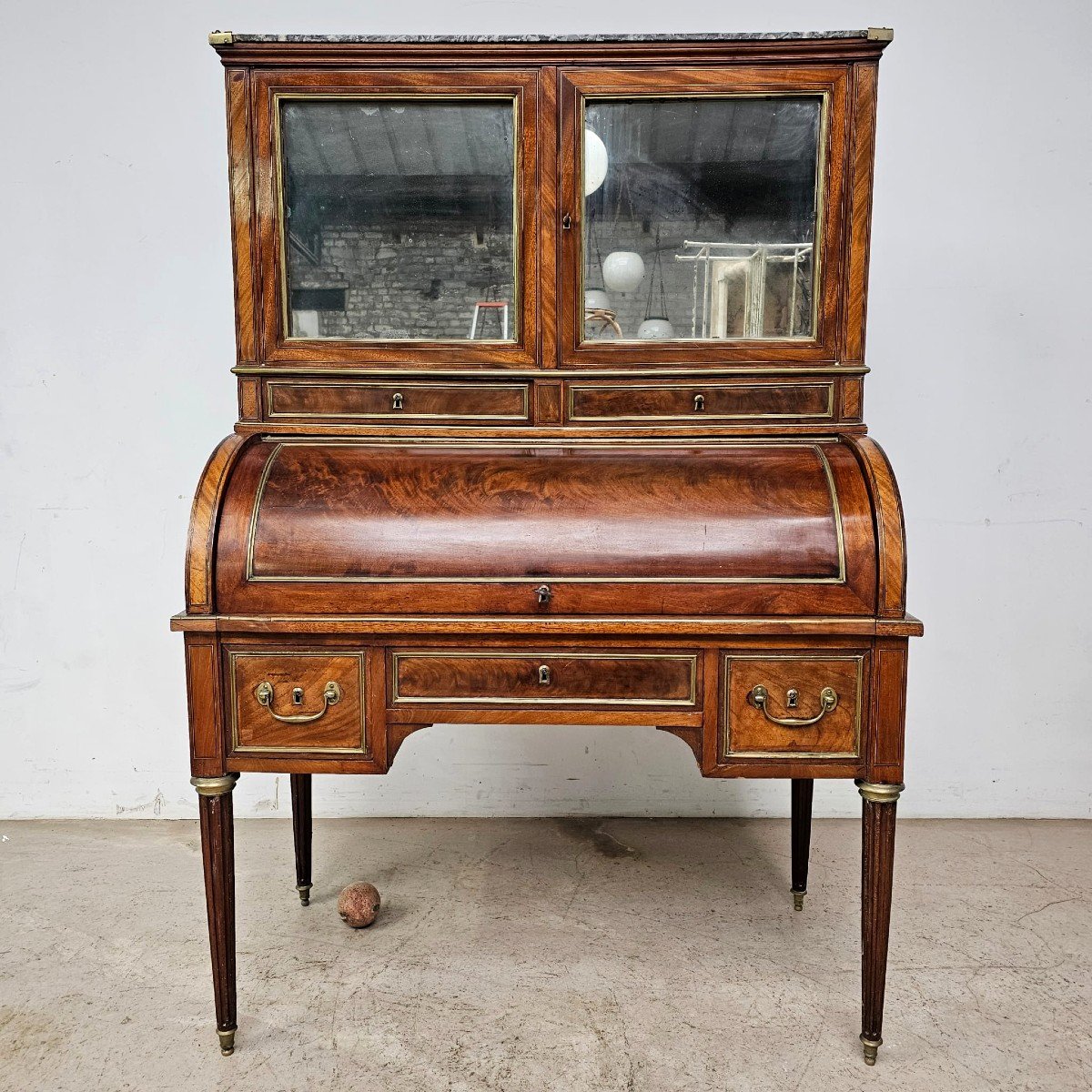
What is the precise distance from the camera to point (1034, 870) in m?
3.04

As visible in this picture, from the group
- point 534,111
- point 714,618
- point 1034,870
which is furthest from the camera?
point 1034,870

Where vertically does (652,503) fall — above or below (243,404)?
below

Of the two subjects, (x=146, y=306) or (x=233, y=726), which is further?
(x=146, y=306)

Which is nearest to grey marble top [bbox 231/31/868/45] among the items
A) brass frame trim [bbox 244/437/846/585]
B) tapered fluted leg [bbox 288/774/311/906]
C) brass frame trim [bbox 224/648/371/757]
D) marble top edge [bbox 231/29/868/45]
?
marble top edge [bbox 231/29/868/45]

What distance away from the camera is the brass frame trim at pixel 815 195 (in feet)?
7.14

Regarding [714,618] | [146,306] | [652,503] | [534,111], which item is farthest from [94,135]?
[714,618]

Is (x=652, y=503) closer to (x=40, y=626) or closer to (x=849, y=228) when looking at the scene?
(x=849, y=228)

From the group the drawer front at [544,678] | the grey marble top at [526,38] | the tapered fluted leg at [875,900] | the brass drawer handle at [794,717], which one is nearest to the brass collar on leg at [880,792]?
the tapered fluted leg at [875,900]

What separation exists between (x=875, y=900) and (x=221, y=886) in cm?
150

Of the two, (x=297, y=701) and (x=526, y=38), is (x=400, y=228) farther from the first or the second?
(x=297, y=701)

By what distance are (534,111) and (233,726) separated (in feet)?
5.35

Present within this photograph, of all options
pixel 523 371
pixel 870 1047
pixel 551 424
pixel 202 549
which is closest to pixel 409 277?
pixel 523 371

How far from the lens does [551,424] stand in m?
2.29

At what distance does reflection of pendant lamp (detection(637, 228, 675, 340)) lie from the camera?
7.46 ft
